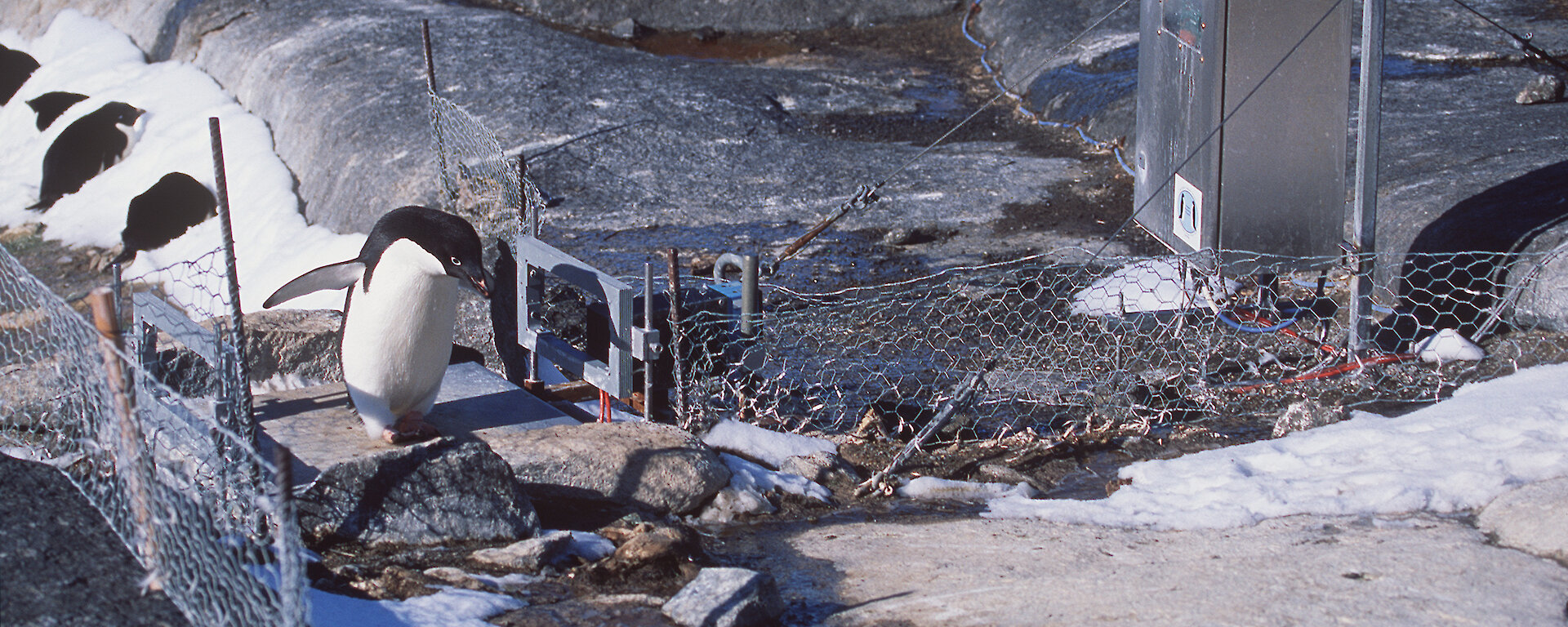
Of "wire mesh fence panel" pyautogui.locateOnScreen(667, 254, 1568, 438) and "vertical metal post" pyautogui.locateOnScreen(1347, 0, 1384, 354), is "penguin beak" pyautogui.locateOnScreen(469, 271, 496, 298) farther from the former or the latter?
"vertical metal post" pyautogui.locateOnScreen(1347, 0, 1384, 354)

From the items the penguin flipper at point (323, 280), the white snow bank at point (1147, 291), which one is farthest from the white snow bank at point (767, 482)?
the white snow bank at point (1147, 291)

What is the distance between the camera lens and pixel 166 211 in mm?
10008

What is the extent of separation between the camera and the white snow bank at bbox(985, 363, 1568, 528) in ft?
12.8

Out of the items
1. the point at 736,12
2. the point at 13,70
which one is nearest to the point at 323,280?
the point at 736,12

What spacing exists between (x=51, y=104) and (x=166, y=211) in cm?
284

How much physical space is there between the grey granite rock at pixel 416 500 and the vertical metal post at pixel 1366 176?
3.28 m

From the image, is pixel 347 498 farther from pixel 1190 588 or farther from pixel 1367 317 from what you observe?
pixel 1367 317

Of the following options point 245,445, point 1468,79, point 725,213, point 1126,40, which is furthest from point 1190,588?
point 1126,40

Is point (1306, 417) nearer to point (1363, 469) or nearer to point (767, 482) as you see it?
point (1363, 469)

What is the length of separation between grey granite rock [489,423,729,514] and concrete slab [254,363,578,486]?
27 cm

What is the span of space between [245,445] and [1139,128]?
5.00 m

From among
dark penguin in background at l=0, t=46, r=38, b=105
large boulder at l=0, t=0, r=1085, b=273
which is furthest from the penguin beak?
dark penguin in background at l=0, t=46, r=38, b=105

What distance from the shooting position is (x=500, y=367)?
5.69m

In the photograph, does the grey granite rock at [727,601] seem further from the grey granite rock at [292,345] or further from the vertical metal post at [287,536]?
the grey granite rock at [292,345]
